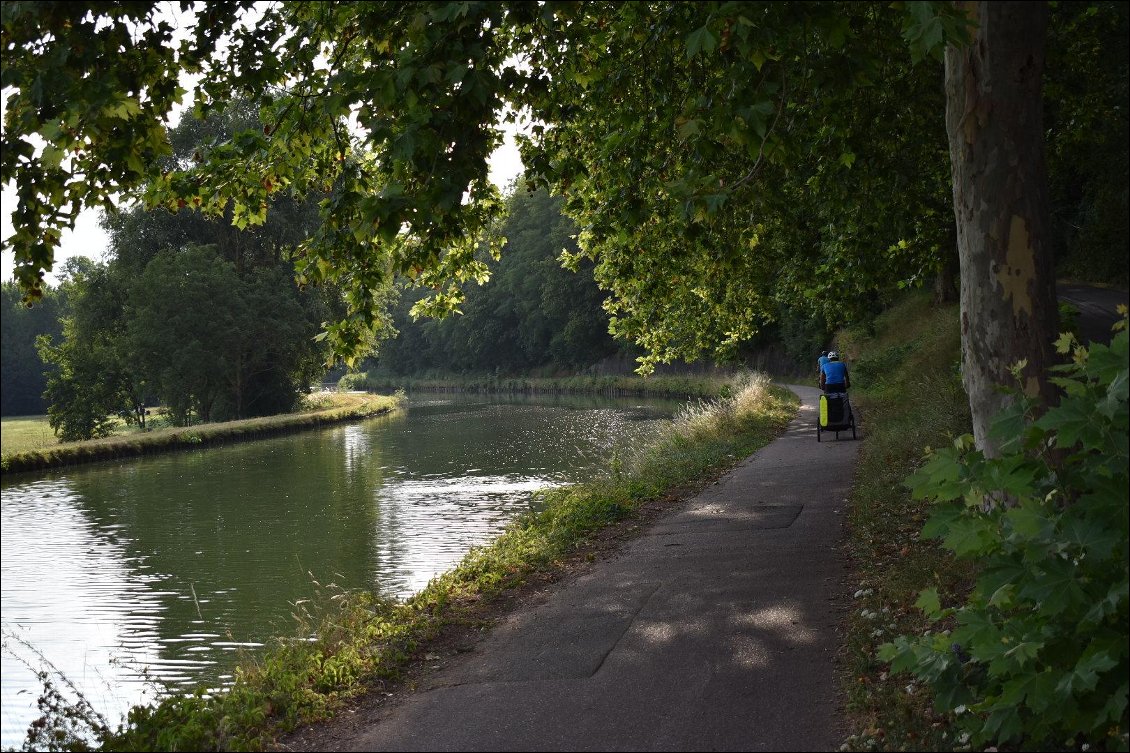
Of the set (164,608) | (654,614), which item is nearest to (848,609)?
(654,614)

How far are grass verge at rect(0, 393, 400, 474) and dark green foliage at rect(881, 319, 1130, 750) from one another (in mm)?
30730

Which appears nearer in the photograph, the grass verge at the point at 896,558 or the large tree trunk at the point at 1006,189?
the grass verge at the point at 896,558

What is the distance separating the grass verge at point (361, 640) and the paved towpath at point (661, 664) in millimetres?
522

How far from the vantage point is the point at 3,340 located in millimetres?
96625

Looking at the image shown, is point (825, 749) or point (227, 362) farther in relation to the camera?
point (227, 362)

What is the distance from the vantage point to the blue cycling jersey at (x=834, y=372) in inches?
758

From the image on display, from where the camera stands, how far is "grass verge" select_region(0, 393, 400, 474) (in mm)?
31391

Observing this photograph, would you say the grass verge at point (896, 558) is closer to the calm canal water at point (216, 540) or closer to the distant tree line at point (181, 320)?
the calm canal water at point (216, 540)

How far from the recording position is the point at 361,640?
25.0ft

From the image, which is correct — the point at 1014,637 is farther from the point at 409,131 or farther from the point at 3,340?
the point at 3,340

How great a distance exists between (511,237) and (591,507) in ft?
292

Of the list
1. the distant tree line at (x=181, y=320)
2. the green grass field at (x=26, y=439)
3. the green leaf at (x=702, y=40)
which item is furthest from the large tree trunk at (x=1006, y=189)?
the distant tree line at (x=181, y=320)

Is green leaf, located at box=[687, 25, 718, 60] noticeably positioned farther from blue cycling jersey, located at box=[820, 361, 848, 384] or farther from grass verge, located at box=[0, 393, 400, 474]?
grass verge, located at box=[0, 393, 400, 474]

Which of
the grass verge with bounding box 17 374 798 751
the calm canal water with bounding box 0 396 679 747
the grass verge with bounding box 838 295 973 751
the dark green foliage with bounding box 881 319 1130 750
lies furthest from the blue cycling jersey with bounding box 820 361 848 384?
the dark green foliage with bounding box 881 319 1130 750
